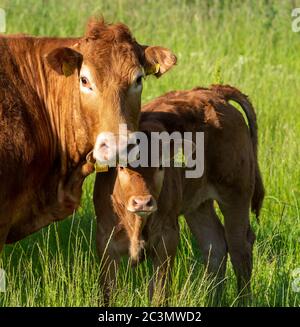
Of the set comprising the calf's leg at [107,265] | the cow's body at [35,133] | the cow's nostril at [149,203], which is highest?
the cow's body at [35,133]

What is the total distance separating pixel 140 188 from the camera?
7012 millimetres

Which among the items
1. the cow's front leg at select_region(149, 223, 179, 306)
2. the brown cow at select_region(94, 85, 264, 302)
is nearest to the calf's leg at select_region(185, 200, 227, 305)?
the brown cow at select_region(94, 85, 264, 302)

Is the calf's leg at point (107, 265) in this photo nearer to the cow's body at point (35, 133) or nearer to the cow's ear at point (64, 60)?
the cow's body at point (35, 133)

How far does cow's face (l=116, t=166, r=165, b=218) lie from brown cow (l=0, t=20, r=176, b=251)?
24 centimetres

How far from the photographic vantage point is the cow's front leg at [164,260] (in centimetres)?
716

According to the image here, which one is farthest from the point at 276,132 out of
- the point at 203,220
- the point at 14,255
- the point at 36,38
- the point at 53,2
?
the point at 53,2

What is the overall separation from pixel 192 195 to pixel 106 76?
5.03 ft

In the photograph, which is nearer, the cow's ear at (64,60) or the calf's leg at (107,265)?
the cow's ear at (64,60)

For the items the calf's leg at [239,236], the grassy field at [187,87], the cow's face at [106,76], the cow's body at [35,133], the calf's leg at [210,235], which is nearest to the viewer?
the cow's face at [106,76]

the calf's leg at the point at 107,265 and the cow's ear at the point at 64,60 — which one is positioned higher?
the cow's ear at the point at 64,60

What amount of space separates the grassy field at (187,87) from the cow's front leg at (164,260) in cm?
9

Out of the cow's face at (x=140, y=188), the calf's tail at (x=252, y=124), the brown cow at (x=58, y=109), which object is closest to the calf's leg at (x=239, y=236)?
the calf's tail at (x=252, y=124)

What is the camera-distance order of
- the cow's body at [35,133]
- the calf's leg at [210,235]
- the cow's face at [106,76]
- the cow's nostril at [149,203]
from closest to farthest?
the cow's face at [106,76], the cow's body at [35,133], the cow's nostril at [149,203], the calf's leg at [210,235]

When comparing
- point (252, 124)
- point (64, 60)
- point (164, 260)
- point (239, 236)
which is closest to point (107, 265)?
point (164, 260)
